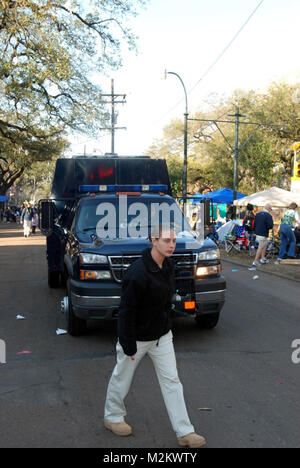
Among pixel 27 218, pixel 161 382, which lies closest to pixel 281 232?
pixel 161 382

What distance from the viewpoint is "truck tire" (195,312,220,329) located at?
24.0 feet

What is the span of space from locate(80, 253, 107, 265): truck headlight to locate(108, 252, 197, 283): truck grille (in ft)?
0.30

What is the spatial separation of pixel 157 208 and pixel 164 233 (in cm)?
439

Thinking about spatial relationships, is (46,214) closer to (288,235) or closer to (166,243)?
(166,243)

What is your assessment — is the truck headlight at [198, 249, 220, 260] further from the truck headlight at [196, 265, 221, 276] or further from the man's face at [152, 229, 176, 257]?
the man's face at [152, 229, 176, 257]

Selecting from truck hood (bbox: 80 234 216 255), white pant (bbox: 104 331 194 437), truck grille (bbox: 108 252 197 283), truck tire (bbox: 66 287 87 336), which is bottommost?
truck tire (bbox: 66 287 87 336)

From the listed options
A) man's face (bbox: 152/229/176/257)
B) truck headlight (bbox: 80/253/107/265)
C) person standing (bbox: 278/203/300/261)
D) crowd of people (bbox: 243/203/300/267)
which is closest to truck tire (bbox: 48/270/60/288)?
truck headlight (bbox: 80/253/107/265)

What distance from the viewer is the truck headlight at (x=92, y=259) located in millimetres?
Result: 6520

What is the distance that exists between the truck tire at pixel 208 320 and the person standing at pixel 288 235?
9.49m

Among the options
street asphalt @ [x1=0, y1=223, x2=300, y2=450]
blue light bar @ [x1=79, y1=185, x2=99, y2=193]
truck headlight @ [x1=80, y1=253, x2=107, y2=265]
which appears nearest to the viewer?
street asphalt @ [x1=0, y1=223, x2=300, y2=450]

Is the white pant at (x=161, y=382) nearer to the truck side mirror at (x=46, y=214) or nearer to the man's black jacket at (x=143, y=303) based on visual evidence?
the man's black jacket at (x=143, y=303)

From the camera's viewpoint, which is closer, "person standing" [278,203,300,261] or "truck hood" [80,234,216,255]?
"truck hood" [80,234,216,255]

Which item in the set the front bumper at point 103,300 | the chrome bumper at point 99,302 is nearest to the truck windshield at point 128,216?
the front bumper at point 103,300
